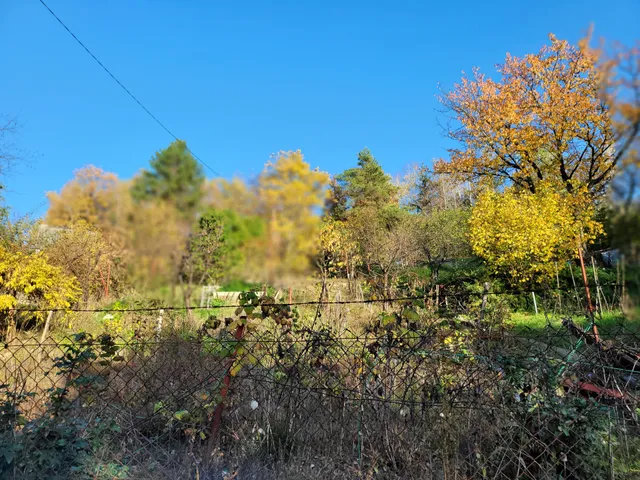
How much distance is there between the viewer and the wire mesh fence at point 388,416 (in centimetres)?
203

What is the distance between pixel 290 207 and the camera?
1062 millimetres

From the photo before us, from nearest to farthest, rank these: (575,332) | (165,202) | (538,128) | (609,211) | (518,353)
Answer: (609,211), (165,202), (538,128), (518,353), (575,332)

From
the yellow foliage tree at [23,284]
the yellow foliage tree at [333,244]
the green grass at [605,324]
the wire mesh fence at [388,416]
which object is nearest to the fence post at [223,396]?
the wire mesh fence at [388,416]

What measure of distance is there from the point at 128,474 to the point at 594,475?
7.75 feet

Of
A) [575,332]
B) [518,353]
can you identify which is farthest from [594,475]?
[575,332]

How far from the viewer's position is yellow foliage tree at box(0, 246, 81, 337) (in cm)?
623

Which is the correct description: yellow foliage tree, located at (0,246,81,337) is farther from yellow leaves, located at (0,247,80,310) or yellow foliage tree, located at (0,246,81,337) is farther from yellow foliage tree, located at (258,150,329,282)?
yellow foliage tree, located at (258,150,329,282)

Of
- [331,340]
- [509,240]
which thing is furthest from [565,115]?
[509,240]

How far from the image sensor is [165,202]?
3.33 feet

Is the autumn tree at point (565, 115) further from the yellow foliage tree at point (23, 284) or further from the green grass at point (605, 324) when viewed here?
the yellow foliage tree at point (23, 284)

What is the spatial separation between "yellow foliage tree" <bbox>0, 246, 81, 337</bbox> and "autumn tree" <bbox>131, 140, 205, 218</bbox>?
20.3 ft

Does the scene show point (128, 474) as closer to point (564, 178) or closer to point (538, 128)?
point (538, 128)

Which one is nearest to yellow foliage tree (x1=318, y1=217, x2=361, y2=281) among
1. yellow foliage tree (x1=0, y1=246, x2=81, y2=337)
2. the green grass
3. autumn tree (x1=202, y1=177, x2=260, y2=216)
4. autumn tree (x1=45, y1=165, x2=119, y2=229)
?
autumn tree (x1=202, y1=177, x2=260, y2=216)

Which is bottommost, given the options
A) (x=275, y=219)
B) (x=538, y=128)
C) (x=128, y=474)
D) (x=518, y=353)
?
(x=128, y=474)
